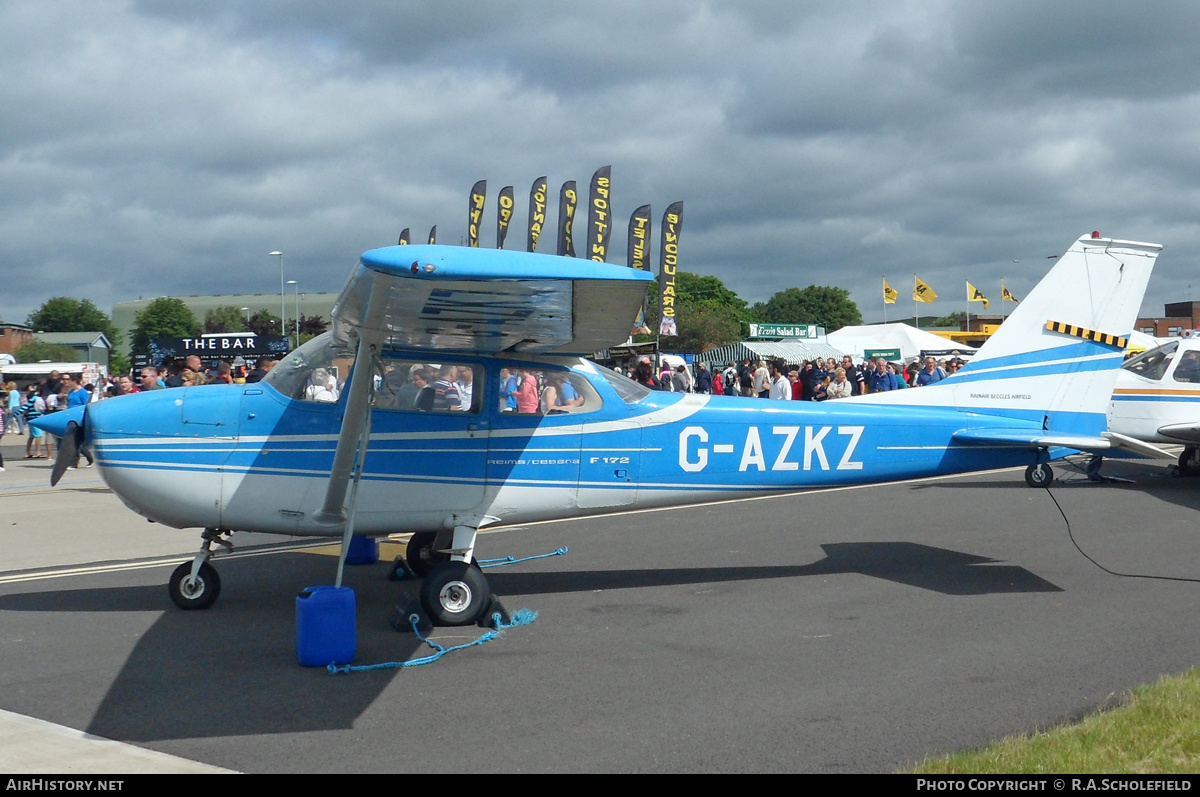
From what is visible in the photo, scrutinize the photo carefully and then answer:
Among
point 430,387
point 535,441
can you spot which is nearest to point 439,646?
point 535,441

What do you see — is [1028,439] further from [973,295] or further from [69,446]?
[973,295]

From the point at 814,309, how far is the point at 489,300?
13385 centimetres

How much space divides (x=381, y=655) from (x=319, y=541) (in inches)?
185

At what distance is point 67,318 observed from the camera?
522ft

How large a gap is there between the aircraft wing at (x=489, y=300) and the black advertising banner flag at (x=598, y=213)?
2323 cm

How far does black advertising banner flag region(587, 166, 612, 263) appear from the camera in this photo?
30016 millimetres

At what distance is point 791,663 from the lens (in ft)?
18.7

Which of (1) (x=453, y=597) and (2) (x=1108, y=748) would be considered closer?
(2) (x=1108, y=748)

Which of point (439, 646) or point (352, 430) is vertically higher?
point (352, 430)

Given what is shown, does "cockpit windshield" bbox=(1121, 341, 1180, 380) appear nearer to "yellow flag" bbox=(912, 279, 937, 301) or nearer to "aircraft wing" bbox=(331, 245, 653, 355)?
"aircraft wing" bbox=(331, 245, 653, 355)

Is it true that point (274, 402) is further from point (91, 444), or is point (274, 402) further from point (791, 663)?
point (791, 663)

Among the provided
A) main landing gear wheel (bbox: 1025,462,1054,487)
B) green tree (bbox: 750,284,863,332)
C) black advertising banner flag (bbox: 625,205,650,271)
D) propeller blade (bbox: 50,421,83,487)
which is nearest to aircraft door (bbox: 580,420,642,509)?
propeller blade (bbox: 50,421,83,487)

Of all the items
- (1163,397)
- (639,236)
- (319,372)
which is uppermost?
(639,236)
